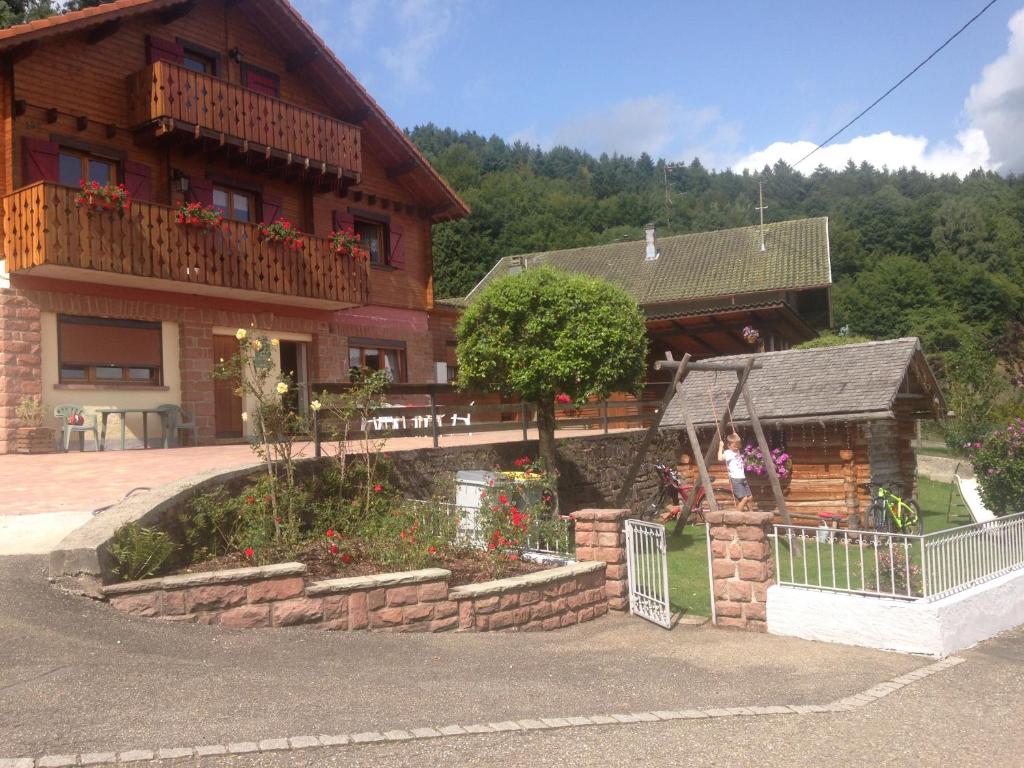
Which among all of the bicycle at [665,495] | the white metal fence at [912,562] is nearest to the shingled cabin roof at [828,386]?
the bicycle at [665,495]

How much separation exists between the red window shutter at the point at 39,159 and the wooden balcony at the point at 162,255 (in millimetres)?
650

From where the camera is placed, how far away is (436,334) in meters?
24.2

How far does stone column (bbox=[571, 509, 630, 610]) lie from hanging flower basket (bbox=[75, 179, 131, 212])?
1041cm

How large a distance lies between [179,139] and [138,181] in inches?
42.9

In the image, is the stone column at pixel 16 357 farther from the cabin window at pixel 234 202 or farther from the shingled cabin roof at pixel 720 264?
the shingled cabin roof at pixel 720 264

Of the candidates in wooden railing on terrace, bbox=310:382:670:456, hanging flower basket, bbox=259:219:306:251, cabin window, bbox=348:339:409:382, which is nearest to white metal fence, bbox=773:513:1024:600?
wooden railing on terrace, bbox=310:382:670:456

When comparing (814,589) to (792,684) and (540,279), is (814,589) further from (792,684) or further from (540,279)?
(540,279)

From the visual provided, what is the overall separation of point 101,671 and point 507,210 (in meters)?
53.8

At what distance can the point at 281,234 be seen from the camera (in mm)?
18406

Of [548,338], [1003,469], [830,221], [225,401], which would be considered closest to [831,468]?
[1003,469]

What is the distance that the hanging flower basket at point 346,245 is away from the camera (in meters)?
19.7

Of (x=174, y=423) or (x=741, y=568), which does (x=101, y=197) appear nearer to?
(x=174, y=423)

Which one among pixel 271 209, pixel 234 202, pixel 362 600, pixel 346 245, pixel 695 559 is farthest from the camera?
pixel 346 245

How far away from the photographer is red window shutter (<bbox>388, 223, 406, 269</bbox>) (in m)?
22.7
